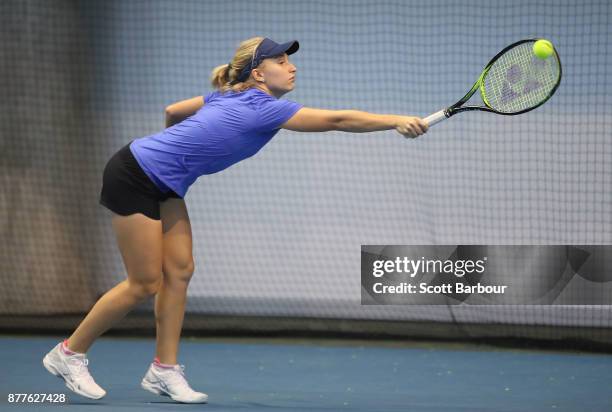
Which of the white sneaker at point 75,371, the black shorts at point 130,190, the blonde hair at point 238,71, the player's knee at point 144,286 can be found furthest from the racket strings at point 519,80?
the white sneaker at point 75,371

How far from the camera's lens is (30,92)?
291 inches

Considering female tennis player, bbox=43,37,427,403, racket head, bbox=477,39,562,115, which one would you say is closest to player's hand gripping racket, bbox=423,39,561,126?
racket head, bbox=477,39,562,115

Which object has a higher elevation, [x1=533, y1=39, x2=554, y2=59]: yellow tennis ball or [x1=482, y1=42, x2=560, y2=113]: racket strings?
[x1=533, y1=39, x2=554, y2=59]: yellow tennis ball

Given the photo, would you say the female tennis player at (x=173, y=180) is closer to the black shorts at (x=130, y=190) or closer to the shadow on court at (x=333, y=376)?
the black shorts at (x=130, y=190)

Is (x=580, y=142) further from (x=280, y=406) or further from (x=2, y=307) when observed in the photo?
(x=2, y=307)

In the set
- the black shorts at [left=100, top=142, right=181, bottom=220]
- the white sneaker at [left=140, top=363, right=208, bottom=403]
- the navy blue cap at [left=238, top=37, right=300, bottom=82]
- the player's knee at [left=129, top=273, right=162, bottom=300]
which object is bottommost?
the white sneaker at [left=140, top=363, right=208, bottom=403]

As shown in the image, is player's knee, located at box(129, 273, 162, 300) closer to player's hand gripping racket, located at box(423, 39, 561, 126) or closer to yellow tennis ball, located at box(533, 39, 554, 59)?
player's hand gripping racket, located at box(423, 39, 561, 126)

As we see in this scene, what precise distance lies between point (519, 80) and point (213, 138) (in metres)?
1.22

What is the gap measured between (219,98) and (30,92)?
3.45 m

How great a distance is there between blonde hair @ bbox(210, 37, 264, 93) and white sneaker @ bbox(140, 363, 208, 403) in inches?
45.0

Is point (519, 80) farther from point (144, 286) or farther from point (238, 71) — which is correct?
point (144, 286)

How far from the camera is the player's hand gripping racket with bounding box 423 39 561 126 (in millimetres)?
4199

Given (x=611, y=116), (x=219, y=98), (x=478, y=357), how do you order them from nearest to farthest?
(x=219, y=98) → (x=478, y=357) → (x=611, y=116)

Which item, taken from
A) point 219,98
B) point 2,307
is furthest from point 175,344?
point 2,307
